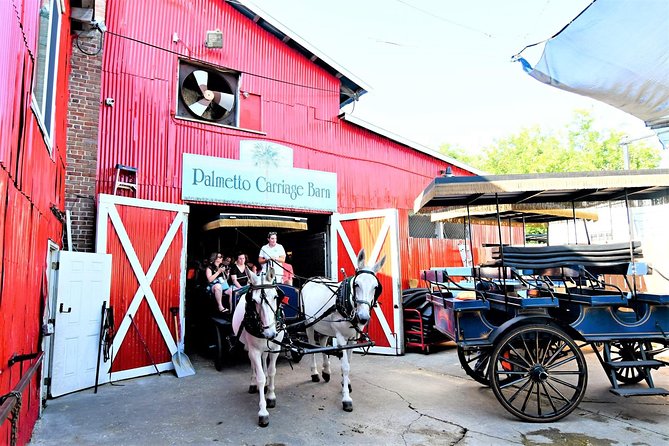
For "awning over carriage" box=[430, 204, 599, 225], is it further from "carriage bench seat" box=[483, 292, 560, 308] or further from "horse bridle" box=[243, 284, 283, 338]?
Result: "horse bridle" box=[243, 284, 283, 338]

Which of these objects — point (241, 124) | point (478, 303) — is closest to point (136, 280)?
point (241, 124)

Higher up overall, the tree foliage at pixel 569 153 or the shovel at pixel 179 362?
the tree foliage at pixel 569 153

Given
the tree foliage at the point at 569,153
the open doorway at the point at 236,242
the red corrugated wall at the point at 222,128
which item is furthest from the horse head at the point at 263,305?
the tree foliage at the point at 569,153

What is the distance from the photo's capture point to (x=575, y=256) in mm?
4984

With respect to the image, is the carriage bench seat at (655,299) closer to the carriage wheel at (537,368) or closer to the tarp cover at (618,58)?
the carriage wheel at (537,368)

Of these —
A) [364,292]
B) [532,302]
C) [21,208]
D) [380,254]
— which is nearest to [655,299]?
[532,302]

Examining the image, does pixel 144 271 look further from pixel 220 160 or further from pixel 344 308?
pixel 344 308

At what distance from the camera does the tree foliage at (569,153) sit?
84.0 ft

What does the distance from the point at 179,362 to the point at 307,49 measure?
761cm

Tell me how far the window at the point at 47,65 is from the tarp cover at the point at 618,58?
798cm

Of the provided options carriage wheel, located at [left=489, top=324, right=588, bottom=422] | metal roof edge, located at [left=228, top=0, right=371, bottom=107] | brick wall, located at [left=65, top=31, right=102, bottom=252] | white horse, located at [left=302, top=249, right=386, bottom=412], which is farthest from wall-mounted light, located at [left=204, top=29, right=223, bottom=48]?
carriage wheel, located at [left=489, top=324, right=588, bottom=422]

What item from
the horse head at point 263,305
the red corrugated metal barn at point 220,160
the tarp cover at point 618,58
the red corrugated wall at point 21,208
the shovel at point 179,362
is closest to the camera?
the red corrugated wall at point 21,208

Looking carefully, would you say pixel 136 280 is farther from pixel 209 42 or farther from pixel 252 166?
pixel 209 42

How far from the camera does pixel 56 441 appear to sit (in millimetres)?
4328
